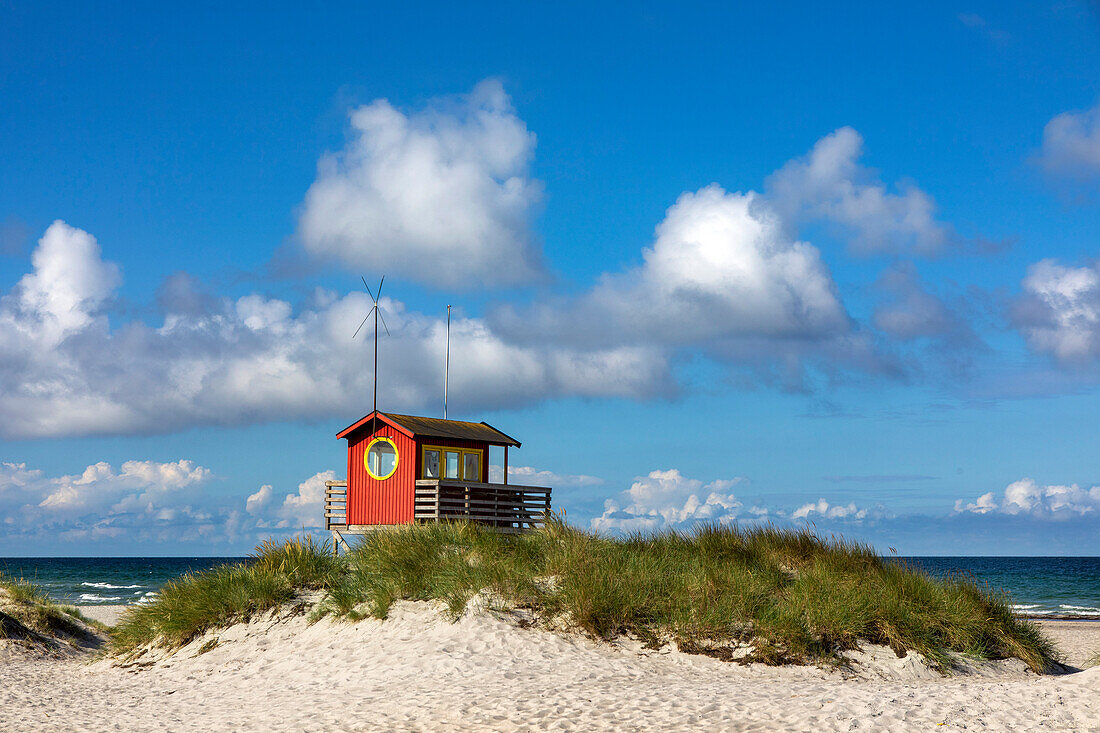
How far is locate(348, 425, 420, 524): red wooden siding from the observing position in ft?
82.5

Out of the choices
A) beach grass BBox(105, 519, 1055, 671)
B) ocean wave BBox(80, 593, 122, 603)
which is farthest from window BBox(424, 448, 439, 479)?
ocean wave BBox(80, 593, 122, 603)

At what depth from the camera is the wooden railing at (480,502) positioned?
24.6 meters

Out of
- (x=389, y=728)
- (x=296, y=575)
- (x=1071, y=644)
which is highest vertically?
(x=296, y=575)

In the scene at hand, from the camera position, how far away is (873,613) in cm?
1379

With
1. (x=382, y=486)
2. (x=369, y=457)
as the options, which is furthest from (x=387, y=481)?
(x=369, y=457)

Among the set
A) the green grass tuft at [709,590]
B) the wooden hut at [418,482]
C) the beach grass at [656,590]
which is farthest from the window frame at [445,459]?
the green grass tuft at [709,590]

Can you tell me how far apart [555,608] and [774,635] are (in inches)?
129

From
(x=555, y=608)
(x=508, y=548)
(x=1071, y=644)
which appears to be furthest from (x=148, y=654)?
(x=1071, y=644)

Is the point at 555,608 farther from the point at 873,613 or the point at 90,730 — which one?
the point at 90,730

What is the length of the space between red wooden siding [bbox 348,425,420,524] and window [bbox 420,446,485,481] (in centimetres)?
48

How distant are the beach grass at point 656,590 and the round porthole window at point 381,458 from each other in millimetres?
7963

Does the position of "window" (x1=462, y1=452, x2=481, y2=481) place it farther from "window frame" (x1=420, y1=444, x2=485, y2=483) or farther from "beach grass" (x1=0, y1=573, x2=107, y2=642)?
"beach grass" (x1=0, y1=573, x2=107, y2=642)

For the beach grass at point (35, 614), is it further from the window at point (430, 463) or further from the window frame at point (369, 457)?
A: the window at point (430, 463)

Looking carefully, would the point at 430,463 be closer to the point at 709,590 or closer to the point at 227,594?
the point at 227,594
